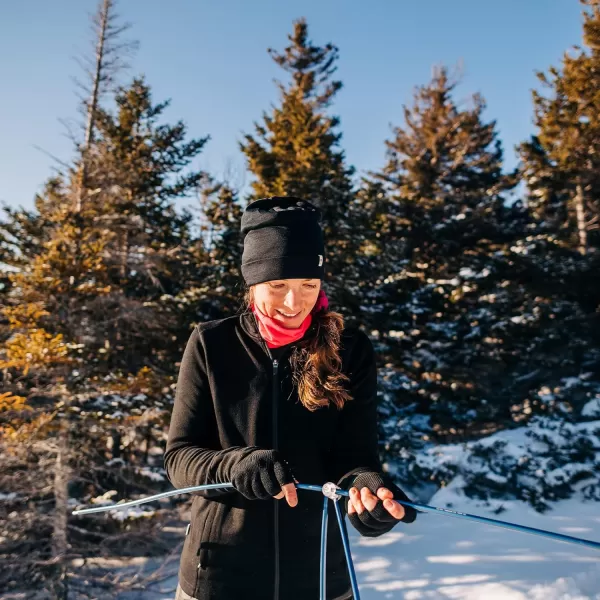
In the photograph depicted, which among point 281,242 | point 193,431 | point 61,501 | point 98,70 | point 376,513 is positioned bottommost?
point 61,501

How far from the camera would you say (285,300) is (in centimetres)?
172

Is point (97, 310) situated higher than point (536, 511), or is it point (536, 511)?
point (97, 310)

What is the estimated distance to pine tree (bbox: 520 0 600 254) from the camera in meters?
15.0

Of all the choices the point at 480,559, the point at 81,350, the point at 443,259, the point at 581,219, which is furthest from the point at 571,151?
the point at 81,350

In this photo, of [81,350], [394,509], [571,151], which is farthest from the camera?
[571,151]

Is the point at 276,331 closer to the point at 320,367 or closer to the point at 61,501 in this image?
the point at 320,367

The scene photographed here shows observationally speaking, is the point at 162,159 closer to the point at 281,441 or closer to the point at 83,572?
the point at 83,572

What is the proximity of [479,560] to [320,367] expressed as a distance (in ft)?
22.9

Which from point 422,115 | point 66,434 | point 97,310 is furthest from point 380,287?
point 422,115

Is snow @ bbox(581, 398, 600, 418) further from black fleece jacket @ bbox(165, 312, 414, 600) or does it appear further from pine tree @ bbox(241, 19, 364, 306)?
black fleece jacket @ bbox(165, 312, 414, 600)

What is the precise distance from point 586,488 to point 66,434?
1010cm

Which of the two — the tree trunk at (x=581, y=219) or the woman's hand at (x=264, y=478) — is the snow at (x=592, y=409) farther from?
the woman's hand at (x=264, y=478)

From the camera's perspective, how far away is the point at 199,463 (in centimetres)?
148

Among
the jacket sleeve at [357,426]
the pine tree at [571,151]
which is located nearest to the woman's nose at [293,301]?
the jacket sleeve at [357,426]
